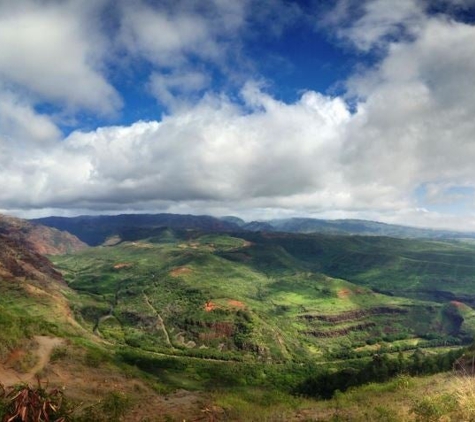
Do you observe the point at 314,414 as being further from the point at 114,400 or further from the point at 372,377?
the point at 372,377

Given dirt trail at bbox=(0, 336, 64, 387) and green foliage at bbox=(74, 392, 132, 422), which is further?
dirt trail at bbox=(0, 336, 64, 387)

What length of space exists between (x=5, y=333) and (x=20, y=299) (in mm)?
95301

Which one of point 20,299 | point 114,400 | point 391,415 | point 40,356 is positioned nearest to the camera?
point 391,415

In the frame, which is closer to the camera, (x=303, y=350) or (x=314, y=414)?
(x=314, y=414)

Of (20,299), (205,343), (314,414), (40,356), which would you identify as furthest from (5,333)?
(205,343)

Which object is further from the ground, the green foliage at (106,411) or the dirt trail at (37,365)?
the green foliage at (106,411)

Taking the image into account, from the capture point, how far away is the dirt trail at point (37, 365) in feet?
206

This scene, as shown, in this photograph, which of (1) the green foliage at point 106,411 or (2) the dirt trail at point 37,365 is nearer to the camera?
(1) the green foliage at point 106,411

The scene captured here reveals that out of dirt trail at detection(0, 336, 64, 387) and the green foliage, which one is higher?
the green foliage

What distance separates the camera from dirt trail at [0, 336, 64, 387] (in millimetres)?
62844

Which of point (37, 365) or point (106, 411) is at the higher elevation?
point (106, 411)

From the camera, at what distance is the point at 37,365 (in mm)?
72375

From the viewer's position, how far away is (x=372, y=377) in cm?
9712

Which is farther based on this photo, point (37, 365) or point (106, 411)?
point (37, 365)
